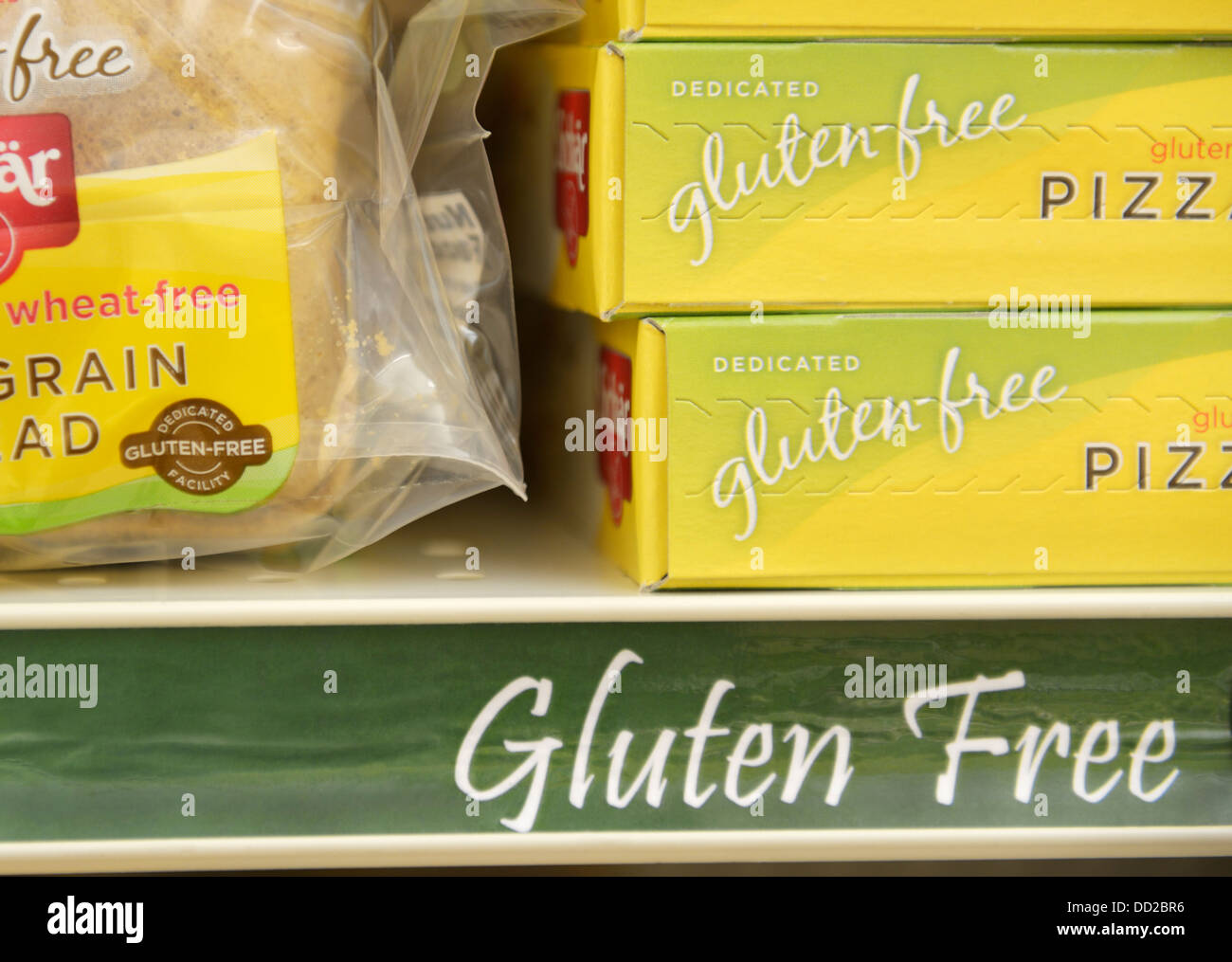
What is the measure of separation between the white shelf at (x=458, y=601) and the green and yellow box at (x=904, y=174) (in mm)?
165

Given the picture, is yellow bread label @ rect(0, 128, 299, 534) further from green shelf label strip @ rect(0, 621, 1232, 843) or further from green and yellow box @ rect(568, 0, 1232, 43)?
green and yellow box @ rect(568, 0, 1232, 43)

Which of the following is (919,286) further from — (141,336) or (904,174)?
(141,336)

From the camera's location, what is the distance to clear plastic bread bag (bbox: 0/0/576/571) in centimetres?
63

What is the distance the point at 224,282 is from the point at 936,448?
41 centimetres

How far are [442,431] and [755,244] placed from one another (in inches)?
8.5

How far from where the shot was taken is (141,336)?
2.11 feet

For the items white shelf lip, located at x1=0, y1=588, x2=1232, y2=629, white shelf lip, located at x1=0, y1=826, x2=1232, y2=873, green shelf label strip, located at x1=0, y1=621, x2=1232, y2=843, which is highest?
white shelf lip, located at x1=0, y1=588, x2=1232, y2=629

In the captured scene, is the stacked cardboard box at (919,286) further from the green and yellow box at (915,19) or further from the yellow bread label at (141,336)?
the yellow bread label at (141,336)

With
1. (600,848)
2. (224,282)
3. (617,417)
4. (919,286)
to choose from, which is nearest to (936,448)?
(919,286)

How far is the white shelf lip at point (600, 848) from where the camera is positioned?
0.64 metres

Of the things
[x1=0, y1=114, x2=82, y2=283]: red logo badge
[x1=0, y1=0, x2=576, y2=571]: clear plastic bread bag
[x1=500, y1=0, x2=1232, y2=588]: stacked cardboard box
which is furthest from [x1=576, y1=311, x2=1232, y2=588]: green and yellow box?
[x1=0, y1=114, x2=82, y2=283]: red logo badge

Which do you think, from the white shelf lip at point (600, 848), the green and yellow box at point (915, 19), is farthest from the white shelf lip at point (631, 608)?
the green and yellow box at point (915, 19)

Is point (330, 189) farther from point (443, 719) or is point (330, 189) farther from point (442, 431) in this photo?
point (443, 719)
